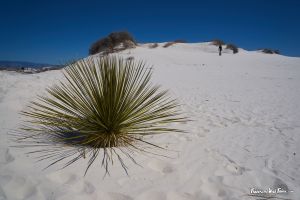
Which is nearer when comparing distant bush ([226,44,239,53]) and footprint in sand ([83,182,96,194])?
footprint in sand ([83,182,96,194])

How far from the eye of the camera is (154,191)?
6.51 feet

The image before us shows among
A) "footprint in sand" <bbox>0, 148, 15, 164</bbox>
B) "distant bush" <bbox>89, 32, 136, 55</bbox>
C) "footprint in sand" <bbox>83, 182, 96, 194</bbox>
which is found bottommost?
"footprint in sand" <bbox>83, 182, 96, 194</bbox>

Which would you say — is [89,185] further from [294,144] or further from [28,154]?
[294,144]

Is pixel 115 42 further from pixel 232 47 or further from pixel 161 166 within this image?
pixel 161 166

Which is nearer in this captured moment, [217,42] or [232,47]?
[232,47]

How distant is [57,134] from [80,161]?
35.6 inches

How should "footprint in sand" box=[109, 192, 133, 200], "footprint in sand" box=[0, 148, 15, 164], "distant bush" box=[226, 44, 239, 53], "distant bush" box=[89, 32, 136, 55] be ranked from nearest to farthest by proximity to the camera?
"footprint in sand" box=[109, 192, 133, 200]
"footprint in sand" box=[0, 148, 15, 164]
"distant bush" box=[89, 32, 136, 55]
"distant bush" box=[226, 44, 239, 53]

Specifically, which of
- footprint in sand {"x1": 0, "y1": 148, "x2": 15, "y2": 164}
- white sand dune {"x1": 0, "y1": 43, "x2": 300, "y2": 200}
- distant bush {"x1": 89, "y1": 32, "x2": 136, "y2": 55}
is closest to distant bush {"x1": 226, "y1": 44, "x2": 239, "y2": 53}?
distant bush {"x1": 89, "y1": 32, "x2": 136, "y2": 55}

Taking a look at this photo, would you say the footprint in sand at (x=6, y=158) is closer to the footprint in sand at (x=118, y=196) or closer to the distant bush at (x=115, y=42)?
the footprint in sand at (x=118, y=196)

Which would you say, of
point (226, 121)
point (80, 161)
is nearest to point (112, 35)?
point (226, 121)

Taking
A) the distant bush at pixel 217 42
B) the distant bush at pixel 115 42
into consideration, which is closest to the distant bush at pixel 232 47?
the distant bush at pixel 217 42

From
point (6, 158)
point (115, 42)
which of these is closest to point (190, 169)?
point (6, 158)

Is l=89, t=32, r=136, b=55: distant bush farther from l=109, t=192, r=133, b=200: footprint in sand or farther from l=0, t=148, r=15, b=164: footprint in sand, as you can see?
l=109, t=192, r=133, b=200: footprint in sand

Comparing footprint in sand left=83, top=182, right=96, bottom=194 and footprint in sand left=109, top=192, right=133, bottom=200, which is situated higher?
footprint in sand left=83, top=182, right=96, bottom=194
